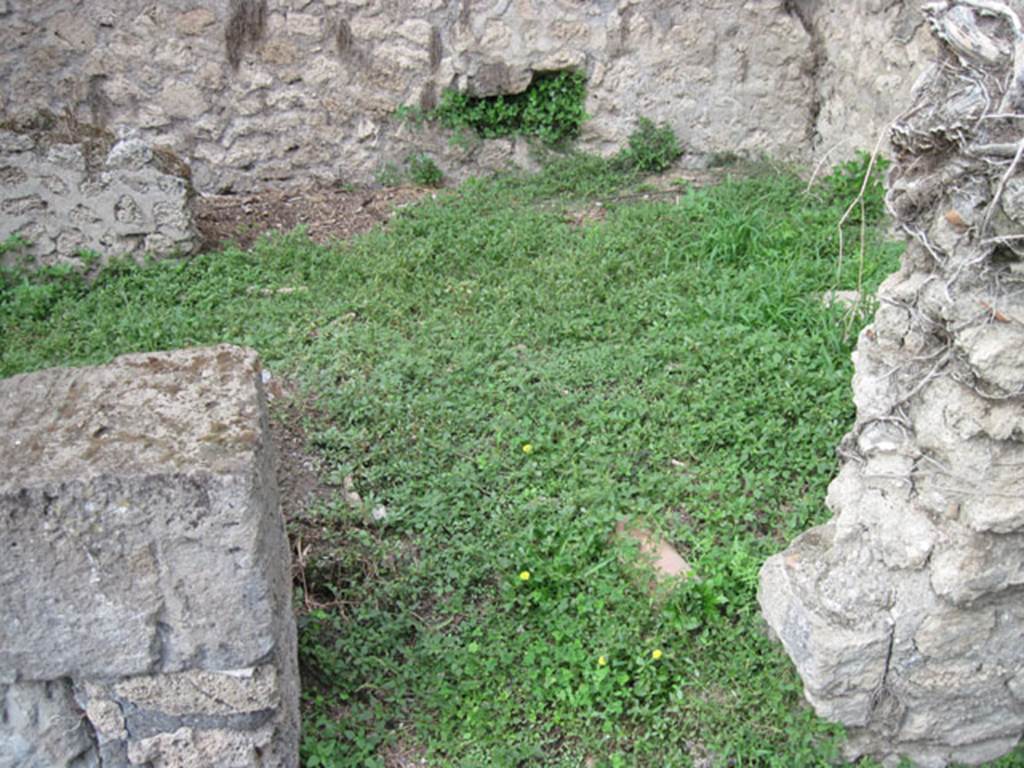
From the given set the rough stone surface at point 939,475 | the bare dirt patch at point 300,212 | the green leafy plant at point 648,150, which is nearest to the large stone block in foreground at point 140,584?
the rough stone surface at point 939,475

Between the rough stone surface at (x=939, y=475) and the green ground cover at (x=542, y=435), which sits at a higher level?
the rough stone surface at (x=939, y=475)

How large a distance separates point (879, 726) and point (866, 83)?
4120 millimetres

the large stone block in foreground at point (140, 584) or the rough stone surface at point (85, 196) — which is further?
the rough stone surface at point (85, 196)

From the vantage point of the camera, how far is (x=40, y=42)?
6273mm

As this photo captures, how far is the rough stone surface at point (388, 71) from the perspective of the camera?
6309 mm

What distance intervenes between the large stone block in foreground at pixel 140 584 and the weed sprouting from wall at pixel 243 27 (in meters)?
4.09

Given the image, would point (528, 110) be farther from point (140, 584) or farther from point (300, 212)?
point (140, 584)

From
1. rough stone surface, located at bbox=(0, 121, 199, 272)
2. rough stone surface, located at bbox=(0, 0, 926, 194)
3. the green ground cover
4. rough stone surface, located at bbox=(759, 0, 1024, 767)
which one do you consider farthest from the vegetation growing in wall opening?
rough stone surface, located at bbox=(759, 0, 1024, 767)

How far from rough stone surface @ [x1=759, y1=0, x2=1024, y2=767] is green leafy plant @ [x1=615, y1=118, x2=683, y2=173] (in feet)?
12.3

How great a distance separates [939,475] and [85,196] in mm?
4425

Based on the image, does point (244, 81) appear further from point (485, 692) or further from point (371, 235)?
point (485, 692)

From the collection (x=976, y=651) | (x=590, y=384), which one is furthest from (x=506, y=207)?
(x=976, y=651)

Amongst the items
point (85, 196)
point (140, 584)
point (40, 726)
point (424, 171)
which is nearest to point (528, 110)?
point (424, 171)

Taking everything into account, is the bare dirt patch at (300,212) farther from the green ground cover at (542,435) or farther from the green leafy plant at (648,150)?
the green leafy plant at (648,150)
